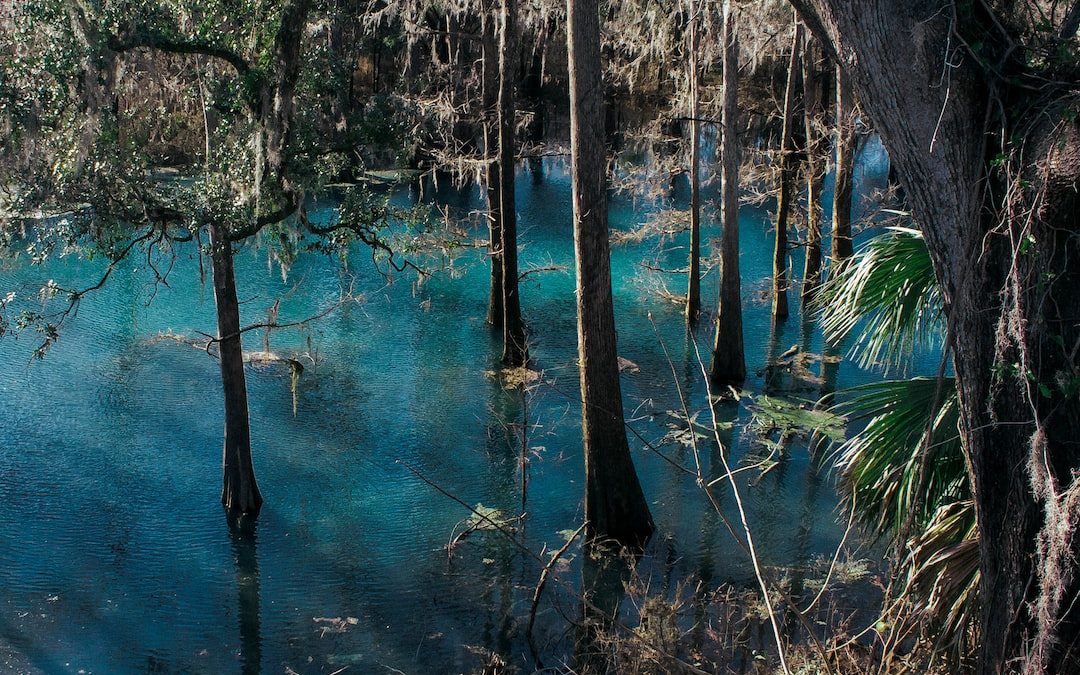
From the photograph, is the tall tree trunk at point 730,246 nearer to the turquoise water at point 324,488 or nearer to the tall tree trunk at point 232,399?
the turquoise water at point 324,488

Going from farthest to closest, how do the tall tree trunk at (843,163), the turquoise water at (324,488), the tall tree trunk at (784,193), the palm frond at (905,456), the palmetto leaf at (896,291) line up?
the tall tree trunk at (784,193), the tall tree trunk at (843,163), the turquoise water at (324,488), the palmetto leaf at (896,291), the palm frond at (905,456)

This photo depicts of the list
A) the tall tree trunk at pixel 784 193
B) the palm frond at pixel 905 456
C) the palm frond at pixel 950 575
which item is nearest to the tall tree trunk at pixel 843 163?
the tall tree trunk at pixel 784 193

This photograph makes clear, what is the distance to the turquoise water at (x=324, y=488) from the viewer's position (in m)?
9.71

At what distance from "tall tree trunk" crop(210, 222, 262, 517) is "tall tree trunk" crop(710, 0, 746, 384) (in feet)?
24.3

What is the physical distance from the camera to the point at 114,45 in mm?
9648

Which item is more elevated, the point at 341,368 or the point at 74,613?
the point at 341,368

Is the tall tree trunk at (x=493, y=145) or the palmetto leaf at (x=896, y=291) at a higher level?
the tall tree trunk at (x=493, y=145)

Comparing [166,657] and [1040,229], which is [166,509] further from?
[1040,229]

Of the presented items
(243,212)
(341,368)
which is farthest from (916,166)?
(341,368)

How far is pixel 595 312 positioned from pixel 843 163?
376 inches

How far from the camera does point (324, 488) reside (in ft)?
42.7

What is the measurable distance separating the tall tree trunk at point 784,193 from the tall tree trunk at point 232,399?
10.3m

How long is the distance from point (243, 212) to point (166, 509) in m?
4.16

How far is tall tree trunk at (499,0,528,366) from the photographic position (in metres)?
15.5
